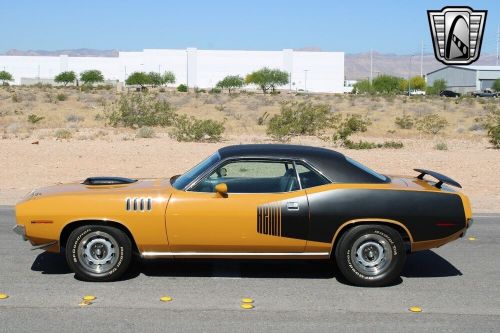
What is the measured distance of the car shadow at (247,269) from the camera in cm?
765

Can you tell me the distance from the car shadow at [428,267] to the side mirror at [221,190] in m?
2.35

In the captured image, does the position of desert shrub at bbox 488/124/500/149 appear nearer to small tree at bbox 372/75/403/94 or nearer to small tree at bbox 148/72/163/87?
small tree at bbox 372/75/403/94

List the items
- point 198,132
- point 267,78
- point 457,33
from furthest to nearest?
point 267,78, point 198,132, point 457,33

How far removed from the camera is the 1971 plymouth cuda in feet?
23.1

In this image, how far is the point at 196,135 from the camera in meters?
25.5

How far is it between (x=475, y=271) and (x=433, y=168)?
37.6ft

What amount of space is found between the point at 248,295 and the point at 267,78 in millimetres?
103074

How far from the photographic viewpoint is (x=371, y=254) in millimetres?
7152

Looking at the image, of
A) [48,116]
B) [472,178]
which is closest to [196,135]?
[472,178]

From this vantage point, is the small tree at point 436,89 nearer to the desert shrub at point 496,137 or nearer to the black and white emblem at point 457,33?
the desert shrub at point 496,137

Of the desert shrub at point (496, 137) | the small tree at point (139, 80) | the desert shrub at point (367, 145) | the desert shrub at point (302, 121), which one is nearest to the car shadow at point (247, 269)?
the desert shrub at point (367, 145)

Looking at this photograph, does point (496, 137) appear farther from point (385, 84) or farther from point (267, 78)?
point (385, 84)

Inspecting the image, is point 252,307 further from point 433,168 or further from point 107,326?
point 433,168

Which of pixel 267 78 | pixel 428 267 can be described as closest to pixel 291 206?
pixel 428 267
